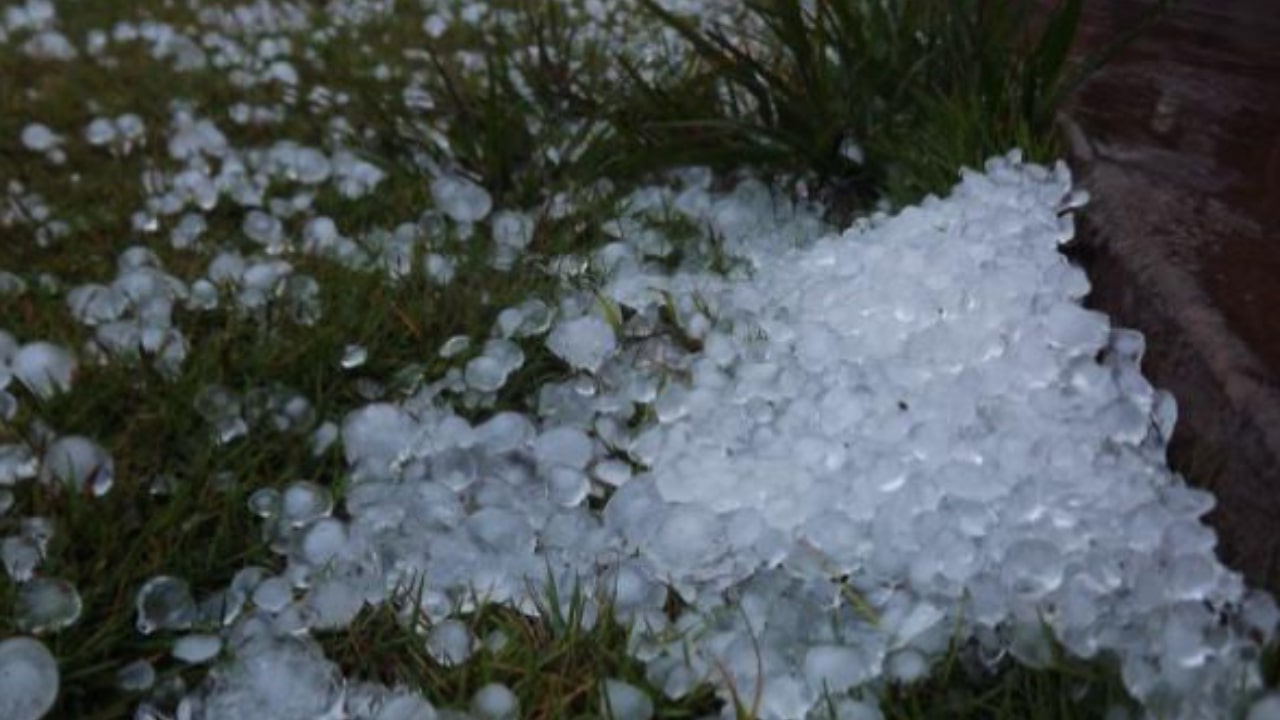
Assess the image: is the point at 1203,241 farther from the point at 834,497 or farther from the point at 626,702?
the point at 626,702

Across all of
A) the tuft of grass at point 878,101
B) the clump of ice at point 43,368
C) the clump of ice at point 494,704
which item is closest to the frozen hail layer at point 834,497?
the clump of ice at point 494,704

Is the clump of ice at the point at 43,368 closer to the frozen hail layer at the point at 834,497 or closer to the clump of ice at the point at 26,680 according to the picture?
the frozen hail layer at the point at 834,497

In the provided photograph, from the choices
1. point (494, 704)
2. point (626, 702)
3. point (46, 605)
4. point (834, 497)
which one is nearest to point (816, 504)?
point (834, 497)

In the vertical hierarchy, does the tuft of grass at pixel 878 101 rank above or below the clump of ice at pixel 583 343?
above

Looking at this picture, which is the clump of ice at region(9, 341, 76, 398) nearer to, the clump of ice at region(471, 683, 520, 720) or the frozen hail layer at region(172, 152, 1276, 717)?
the frozen hail layer at region(172, 152, 1276, 717)

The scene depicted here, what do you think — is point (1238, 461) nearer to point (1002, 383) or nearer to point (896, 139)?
point (1002, 383)

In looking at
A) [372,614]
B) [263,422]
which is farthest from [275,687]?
[263,422]

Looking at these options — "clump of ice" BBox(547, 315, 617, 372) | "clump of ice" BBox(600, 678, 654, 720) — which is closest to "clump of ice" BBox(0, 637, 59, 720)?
"clump of ice" BBox(600, 678, 654, 720)
